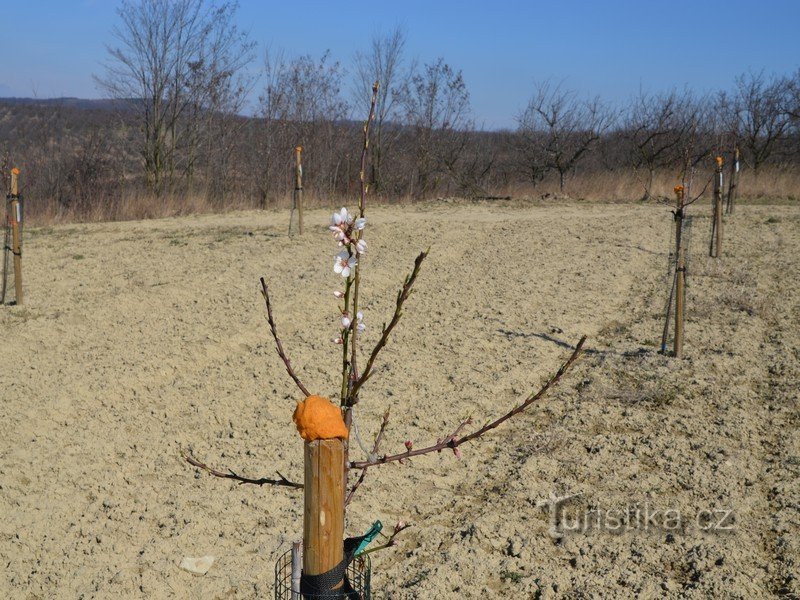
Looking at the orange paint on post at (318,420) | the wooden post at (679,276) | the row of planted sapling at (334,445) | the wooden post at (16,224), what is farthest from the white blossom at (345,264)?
the wooden post at (16,224)

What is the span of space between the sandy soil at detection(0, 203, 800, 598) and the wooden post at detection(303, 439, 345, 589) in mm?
1591

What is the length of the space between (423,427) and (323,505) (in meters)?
3.39

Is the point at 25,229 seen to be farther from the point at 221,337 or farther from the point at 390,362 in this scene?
the point at 390,362

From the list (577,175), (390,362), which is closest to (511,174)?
(577,175)

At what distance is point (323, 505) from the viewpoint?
1.85m

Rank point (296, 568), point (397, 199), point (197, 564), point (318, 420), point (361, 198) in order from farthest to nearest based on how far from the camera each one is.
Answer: point (397, 199)
point (197, 564)
point (296, 568)
point (361, 198)
point (318, 420)

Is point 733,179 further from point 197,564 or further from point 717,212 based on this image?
point 197,564

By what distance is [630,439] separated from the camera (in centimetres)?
496

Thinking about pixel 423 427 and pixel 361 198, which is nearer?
pixel 361 198

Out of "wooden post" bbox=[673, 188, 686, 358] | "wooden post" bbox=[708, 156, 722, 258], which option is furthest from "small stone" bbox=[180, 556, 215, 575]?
"wooden post" bbox=[708, 156, 722, 258]

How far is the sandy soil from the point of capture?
3.60 metres

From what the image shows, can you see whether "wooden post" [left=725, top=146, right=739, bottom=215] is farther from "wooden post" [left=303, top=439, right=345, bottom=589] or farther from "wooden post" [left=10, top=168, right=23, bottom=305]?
"wooden post" [left=303, top=439, right=345, bottom=589]

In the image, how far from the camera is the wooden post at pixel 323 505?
1794 mm

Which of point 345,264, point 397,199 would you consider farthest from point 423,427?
point 397,199
